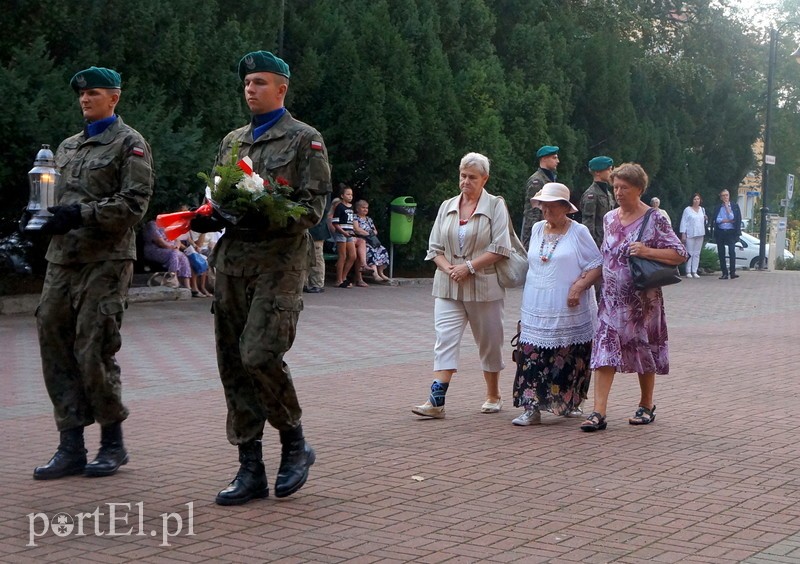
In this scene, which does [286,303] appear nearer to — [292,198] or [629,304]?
[292,198]

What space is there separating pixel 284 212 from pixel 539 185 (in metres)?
6.53

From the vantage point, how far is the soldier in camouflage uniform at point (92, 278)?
6160mm

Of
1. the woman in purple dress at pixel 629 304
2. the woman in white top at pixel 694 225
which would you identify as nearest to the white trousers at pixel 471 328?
the woman in purple dress at pixel 629 304

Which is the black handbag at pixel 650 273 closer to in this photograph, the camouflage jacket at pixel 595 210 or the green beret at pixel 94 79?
A: the camouflage jacket at pixel 595 210

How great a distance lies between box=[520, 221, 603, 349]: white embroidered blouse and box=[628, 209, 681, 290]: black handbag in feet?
1.09

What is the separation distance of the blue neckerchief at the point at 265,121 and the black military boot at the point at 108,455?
1.70 m

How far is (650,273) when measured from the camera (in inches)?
317

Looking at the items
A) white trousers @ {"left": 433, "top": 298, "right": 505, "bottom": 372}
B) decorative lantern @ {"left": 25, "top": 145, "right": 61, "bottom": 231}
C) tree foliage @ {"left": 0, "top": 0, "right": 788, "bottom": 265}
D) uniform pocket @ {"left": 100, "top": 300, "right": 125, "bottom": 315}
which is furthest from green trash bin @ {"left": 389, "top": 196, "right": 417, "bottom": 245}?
uniform pocket @ {"left": 100, "top": 300, "right": 125, "bottom": 315}

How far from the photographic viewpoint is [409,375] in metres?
10.9

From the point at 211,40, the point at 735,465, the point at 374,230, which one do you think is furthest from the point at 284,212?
the point at 374,230

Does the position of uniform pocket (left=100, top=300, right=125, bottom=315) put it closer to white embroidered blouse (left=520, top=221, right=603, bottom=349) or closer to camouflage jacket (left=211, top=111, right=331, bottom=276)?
camouflage jacket (left=211, top=111, right=331, bottom=276)

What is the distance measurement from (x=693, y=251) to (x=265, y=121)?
24.1m

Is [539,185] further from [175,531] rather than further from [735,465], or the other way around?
[175,531]

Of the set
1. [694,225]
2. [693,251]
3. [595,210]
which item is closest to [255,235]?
[595,210]
